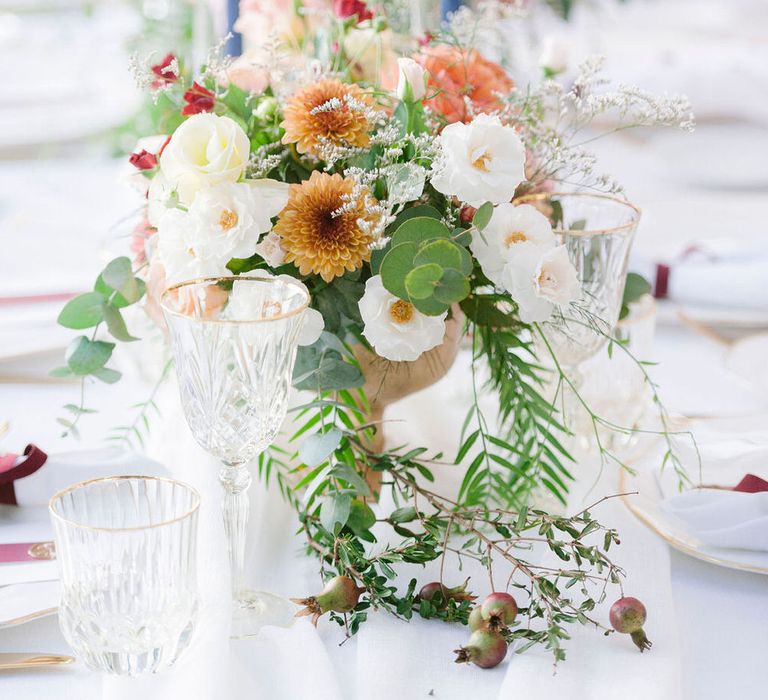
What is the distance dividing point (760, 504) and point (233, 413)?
18.1 inches

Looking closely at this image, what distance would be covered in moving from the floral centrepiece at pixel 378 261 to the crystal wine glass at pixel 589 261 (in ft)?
0.09

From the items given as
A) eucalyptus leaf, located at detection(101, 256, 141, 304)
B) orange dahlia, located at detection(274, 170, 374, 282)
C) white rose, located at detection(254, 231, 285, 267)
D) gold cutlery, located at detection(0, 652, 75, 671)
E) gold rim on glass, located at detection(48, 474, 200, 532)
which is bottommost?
gold cutlery, located at detection(0, 652, 75, 671)

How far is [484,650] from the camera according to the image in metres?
0.73

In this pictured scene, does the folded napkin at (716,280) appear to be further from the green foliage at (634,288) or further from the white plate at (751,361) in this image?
the green foliage at (634,288)

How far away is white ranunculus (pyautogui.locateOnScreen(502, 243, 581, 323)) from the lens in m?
0.81

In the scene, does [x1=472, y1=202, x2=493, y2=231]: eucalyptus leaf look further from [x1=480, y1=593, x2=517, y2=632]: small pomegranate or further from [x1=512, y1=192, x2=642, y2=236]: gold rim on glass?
[x1=480, y1=593, x2=517, y2=632]: small pomegranate

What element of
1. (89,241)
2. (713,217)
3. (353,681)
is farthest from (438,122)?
(713,217)

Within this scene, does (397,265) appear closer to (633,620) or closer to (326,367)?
(326,367)

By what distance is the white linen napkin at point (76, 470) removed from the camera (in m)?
0.94

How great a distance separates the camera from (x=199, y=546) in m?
0.83

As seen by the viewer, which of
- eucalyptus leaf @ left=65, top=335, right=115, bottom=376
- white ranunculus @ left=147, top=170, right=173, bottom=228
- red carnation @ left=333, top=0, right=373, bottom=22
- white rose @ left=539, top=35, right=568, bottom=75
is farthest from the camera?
white rose @ left=539, top=35, right=568, bottom=75

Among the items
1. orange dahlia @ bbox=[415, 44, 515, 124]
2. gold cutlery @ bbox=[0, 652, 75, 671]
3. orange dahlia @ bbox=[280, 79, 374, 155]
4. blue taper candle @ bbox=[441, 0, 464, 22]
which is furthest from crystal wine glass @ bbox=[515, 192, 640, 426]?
blue taper candle @ bbox=[441, 0, 464, 22]

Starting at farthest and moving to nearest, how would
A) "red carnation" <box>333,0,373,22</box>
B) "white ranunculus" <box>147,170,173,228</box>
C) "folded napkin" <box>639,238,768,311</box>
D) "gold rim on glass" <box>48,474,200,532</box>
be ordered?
"folded napkin" <box>639,238,768,311</box>, "red carnation" <box>333,0,373,22</box>, "white ranunculus" <box>147,170,173,228</box>, "gold rim on glass" <box>48,474,200,532</box>

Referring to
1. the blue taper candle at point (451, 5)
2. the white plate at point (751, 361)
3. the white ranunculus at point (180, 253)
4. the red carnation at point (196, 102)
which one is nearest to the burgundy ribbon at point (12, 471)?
the white ranunculus at point (180, 253)
